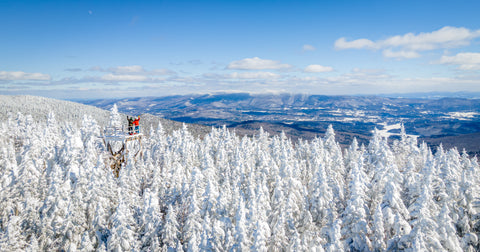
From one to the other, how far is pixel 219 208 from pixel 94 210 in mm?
11917

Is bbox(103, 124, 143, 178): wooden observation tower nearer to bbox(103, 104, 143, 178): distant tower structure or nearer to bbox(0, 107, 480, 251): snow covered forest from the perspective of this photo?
bbox(103, 104, 143, 178): distant tower structure

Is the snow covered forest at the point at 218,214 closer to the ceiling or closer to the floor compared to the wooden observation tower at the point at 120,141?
closer to the floor

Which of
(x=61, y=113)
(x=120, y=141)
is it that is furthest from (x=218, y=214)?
(x=61, y=113)

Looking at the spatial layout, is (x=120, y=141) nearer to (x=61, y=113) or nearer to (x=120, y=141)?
(x=120, y=141)

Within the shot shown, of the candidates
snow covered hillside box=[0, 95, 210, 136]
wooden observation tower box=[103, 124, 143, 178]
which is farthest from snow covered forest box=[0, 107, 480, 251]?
snow covered hillside box=[0, 95, 210, 136]

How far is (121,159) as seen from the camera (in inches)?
1645

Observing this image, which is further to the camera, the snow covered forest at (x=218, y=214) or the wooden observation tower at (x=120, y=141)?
the wooden observation tower at (x=120, y=141)

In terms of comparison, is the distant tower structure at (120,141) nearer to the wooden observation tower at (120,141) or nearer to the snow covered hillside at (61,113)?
the wooden observation tower at (120,141)

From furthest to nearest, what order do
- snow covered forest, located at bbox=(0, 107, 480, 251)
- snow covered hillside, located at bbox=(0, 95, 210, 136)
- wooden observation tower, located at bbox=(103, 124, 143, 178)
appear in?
1. snow covered hillside, located at bbox=(0, 95, 210, 136)
2. wooden observation tower, located at bbox=(103, 124, 143, 178)
3. snow covered forest, located at bbox=(0, 107, 480, 251)

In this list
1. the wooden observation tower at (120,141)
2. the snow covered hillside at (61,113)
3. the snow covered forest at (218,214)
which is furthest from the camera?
the snow covered hillside at (61,113)

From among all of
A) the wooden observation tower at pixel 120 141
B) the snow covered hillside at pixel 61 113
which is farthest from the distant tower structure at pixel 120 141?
the snow covered hillside at pixel 61 113

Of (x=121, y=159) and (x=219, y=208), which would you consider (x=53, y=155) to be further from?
(x=219, y=208)

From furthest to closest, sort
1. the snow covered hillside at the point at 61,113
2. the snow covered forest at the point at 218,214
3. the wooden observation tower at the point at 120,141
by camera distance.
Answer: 1. the snow covered hillside at the point at 61,113
2. the wooden observation tower at the point at 120,141
3. the snow covered forest at the point at 218,214

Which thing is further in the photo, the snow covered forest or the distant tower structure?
the distant tower structure
